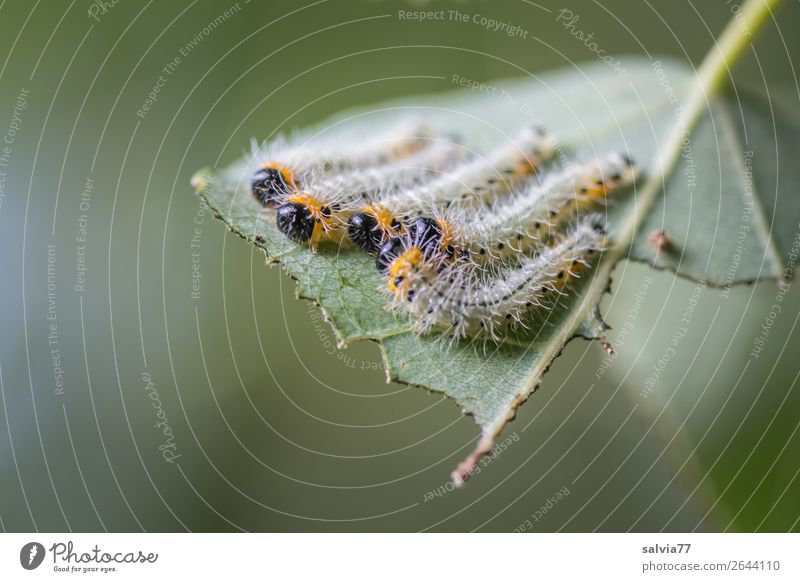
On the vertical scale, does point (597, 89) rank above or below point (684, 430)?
above

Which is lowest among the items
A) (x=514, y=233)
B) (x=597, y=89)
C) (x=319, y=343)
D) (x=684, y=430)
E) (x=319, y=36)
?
(x=684, y=430)

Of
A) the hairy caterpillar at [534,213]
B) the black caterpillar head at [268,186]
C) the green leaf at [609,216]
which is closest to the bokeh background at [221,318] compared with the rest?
the green leaf at [609,216]

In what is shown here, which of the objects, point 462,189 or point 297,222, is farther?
point 462,189

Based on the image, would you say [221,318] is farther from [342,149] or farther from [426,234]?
[426,234]

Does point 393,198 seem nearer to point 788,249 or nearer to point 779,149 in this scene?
point 788,249

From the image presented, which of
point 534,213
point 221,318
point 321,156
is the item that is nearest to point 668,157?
point 534,213

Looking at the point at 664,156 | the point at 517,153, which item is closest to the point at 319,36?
the point at 517,153

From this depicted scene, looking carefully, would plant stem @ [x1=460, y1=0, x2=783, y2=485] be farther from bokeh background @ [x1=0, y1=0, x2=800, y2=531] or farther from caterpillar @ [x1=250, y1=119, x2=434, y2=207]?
caterpillar @ [x1=250, y1=119, x2=434, y2=207]

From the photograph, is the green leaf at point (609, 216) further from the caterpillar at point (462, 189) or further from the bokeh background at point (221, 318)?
the bokeh background at point (221, 318)
